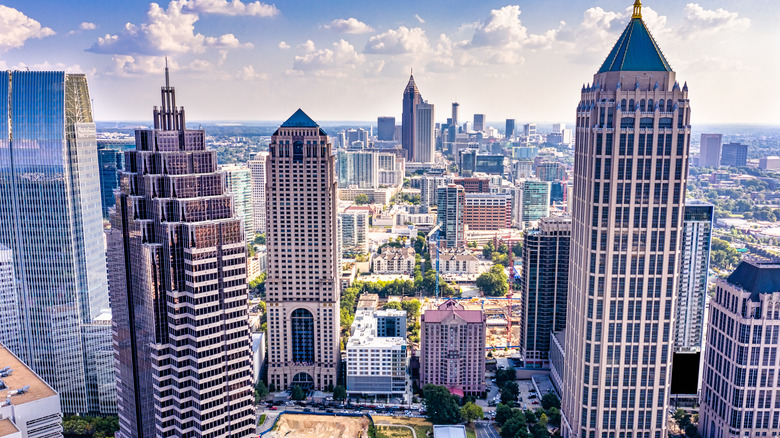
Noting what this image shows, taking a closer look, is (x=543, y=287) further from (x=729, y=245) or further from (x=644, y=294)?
(x=729, y=245)

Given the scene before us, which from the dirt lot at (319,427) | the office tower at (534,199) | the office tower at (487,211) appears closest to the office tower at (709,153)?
the office tower at (534,199)

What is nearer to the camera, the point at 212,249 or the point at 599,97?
the point at 212,249

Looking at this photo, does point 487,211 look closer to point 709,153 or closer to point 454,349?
point 709,153

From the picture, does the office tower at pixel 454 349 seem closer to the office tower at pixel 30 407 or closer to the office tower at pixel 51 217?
the office tower at pixel 51 217

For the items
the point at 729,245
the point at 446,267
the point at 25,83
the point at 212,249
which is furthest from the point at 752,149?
the point at 25,83

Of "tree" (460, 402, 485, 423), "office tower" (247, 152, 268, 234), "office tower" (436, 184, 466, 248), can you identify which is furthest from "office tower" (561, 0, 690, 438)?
"office tower" (247, 152, 268, 234)
